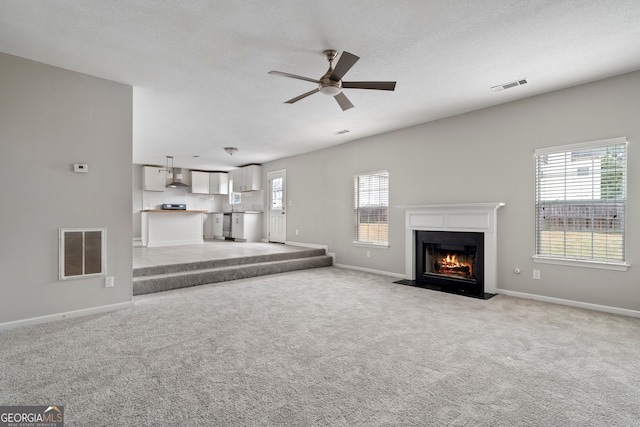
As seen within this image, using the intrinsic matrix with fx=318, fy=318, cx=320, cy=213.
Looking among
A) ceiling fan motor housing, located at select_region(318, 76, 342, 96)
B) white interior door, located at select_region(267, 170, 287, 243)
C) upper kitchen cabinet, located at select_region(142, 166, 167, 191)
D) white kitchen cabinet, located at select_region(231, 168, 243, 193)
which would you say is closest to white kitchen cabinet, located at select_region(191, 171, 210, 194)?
upper kitchen cabinet, located at select_region(142, 166, 167, 191)

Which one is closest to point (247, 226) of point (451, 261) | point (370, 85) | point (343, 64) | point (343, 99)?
point (451, 261)

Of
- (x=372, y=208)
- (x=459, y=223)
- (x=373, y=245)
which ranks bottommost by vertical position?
(x=373, y=245)

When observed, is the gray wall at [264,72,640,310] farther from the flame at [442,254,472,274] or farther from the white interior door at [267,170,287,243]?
the white interior door at [267,170,287,243]

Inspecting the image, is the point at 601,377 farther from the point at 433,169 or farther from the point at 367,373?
the point at 433,169

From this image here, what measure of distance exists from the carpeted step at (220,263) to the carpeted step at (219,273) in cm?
5

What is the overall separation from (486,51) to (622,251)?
2763mm

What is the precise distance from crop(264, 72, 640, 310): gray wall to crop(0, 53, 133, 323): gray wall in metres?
4.23

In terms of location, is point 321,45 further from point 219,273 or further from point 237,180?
point 237,180

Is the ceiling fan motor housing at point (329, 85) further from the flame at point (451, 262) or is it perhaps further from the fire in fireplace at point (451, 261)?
the flame at point (451, 262)

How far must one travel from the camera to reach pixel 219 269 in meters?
5.54

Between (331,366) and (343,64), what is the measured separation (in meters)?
2.47

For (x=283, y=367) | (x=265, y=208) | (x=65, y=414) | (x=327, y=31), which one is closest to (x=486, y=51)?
(x=327, y=31)

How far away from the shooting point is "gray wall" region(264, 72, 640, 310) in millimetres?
3619

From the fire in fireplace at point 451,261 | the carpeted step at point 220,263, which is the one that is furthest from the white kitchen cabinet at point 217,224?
the fire in fireplace at point 451,261
